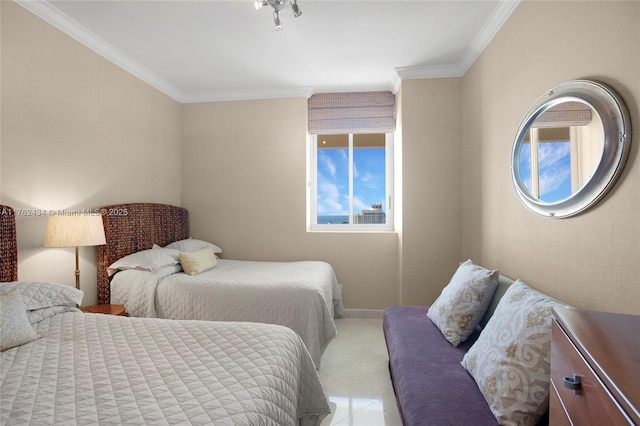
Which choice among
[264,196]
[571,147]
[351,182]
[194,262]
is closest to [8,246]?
[194,262]

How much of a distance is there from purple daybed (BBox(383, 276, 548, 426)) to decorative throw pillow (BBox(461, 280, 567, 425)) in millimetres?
65

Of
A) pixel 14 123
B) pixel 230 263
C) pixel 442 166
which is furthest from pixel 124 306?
pixel 442 166

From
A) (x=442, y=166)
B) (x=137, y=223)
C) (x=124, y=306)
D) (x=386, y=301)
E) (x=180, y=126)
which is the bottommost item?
(x=386, y=301)

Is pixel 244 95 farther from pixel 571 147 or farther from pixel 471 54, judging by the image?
pixel 571 147

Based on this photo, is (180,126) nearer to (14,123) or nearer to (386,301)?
(14,123)

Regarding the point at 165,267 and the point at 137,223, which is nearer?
the point at 165,267

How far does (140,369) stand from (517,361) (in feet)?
4.84

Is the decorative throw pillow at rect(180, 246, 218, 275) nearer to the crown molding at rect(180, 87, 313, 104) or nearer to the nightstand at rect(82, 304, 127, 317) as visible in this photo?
the nightstand at rect(82, 304, 127, 317)

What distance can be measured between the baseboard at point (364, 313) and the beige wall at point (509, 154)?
127 cm

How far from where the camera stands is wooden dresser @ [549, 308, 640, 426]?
1.69 feet

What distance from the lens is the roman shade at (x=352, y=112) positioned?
11.7ft

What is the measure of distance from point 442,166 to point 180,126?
10.6 feet

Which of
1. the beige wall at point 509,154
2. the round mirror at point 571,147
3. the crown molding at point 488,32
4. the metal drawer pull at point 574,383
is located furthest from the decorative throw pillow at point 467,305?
the crown molding at point 488,32

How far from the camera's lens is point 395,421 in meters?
1.81
